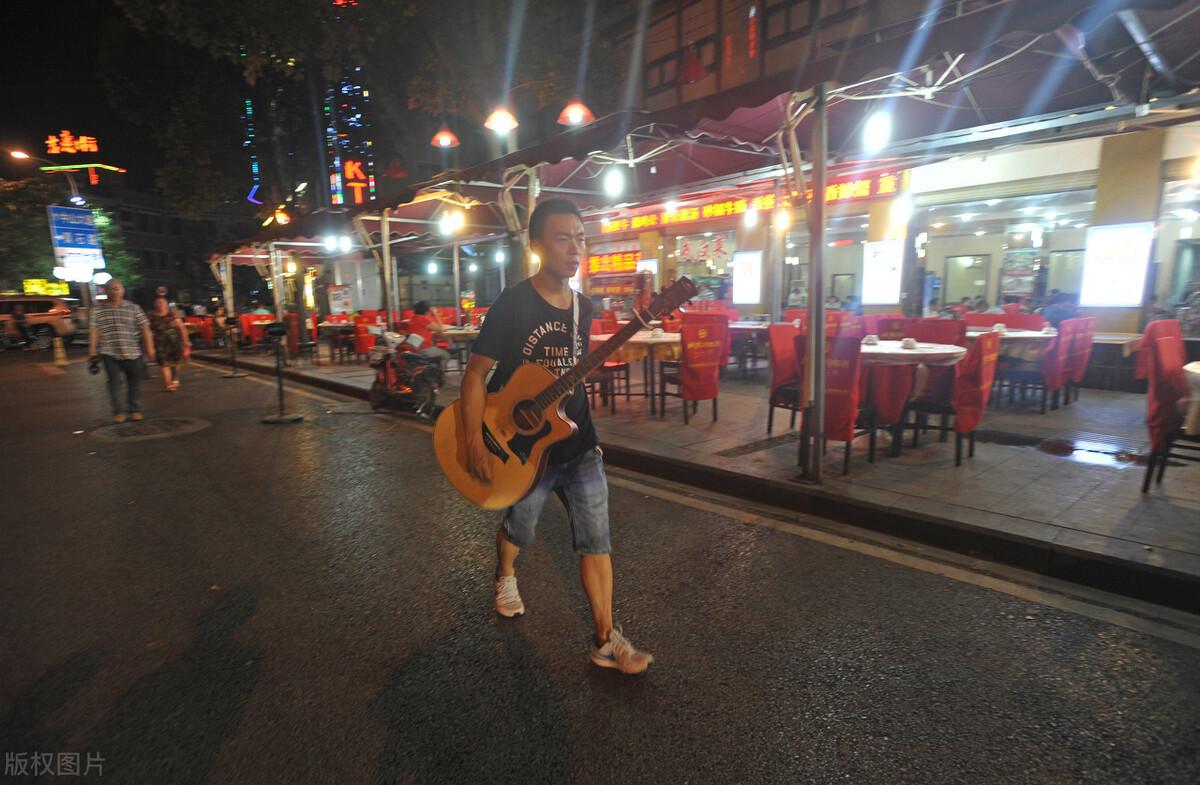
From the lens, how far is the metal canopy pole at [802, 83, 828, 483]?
473cm

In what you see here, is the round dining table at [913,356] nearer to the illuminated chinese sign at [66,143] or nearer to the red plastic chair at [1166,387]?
the red plastic chair at [1166,387]

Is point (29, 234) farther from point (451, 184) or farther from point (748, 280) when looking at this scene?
point (748, 280)

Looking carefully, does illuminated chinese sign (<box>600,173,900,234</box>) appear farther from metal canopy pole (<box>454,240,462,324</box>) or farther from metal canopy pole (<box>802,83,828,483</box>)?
metal canopy pole (<box>454,240,462,324</box>)

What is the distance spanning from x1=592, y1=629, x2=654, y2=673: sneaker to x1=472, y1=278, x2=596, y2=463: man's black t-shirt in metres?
0.87

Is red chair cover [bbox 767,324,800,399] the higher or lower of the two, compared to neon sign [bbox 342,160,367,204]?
lower

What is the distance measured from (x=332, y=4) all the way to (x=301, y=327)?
27.1 ft

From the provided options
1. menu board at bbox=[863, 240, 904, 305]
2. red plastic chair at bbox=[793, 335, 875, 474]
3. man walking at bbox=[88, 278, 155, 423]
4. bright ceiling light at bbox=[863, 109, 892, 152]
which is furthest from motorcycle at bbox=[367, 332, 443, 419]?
menu board at bbox=[863, 240, 904, 305]

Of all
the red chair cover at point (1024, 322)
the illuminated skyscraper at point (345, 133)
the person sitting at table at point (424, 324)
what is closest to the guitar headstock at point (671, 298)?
the person sitting at table at point (424, 324)

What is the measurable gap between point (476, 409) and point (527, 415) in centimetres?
22

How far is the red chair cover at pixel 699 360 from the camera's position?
6992 mm

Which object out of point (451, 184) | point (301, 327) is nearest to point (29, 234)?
point (301, 327)

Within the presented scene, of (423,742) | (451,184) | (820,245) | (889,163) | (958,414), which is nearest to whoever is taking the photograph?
(423,742)

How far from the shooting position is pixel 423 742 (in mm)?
2221

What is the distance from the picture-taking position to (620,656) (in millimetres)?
2623
